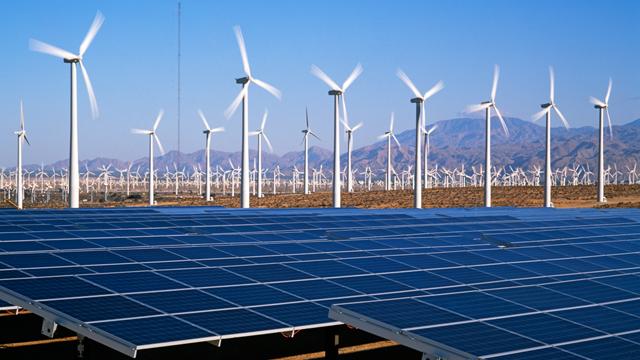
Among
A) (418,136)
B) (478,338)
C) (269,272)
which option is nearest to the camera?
(478,338)

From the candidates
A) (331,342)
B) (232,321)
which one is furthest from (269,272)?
(232,321)

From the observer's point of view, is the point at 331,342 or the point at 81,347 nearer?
the point at 81,347

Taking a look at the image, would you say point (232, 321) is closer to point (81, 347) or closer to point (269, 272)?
point (81, 347)

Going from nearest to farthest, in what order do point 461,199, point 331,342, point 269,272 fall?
point 331,342 < point 269,272 < point 461,199

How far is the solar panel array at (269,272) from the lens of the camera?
726 inches

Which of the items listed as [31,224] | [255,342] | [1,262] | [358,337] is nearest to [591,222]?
[358,337]

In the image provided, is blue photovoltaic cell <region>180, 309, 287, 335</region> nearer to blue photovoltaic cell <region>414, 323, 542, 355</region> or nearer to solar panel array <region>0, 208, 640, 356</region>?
solar panel array <region>0, 208, 640, 356</region>

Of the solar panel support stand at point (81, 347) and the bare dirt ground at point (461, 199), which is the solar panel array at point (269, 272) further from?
the bare dirt ground at point (461, 199)

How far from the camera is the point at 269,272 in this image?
2455 centimetres

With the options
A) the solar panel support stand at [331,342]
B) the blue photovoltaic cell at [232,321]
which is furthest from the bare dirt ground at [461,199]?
the blue photovoltaic cell at [232,321]

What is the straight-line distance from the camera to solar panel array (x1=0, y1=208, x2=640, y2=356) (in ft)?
60.5

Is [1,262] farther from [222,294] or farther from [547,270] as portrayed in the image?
[547,270]

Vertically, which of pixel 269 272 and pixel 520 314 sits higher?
pixel 269 272

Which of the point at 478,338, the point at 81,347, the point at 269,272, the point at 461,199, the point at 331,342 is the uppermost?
the point at 461,199
